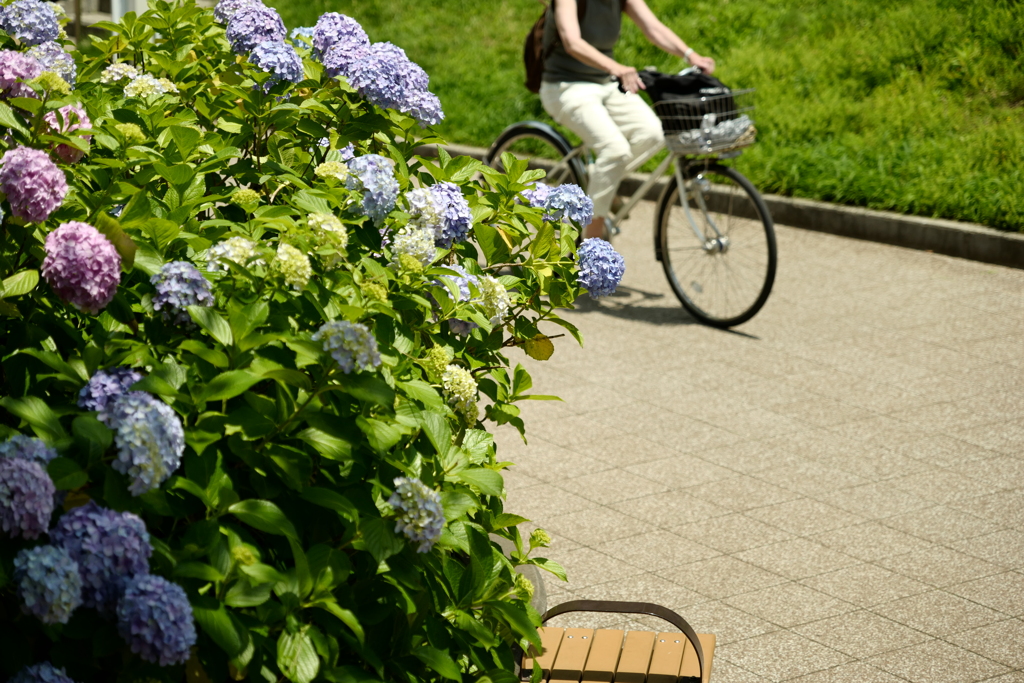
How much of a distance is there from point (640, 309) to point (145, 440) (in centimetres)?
586

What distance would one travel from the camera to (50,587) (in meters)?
1.54

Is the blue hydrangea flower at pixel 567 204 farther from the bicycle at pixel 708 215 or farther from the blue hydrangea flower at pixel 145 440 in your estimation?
the bicycle at pixel 708 215

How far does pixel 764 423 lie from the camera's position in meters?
5.47

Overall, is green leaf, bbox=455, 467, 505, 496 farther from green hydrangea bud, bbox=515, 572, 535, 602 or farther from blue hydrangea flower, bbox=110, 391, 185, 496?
blue hydrangea flower, bbox=110, 391, 185, 496

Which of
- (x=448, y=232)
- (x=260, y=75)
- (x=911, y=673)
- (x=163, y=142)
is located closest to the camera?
(x=448, y=232)

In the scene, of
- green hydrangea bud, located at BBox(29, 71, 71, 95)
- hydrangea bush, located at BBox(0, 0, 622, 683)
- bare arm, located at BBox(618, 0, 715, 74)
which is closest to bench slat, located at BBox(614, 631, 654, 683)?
hydrangea bush, located at BBox(0, 0, 622, 683)

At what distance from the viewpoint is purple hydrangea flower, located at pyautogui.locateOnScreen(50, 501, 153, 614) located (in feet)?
5.17

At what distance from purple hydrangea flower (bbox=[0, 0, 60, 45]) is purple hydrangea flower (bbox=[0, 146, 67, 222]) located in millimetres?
987

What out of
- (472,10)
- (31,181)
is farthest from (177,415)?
(472,10)

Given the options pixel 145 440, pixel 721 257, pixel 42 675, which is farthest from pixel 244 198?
pixel 721 257

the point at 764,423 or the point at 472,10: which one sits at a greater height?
the point at 472,10

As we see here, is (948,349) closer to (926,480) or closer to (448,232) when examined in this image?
(926,480)

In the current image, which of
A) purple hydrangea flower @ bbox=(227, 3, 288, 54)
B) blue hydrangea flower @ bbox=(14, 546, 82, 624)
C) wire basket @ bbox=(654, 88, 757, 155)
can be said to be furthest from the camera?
wire basket @ bbox=(654, 88, 757, 155)

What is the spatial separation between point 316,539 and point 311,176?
3.42 ft
